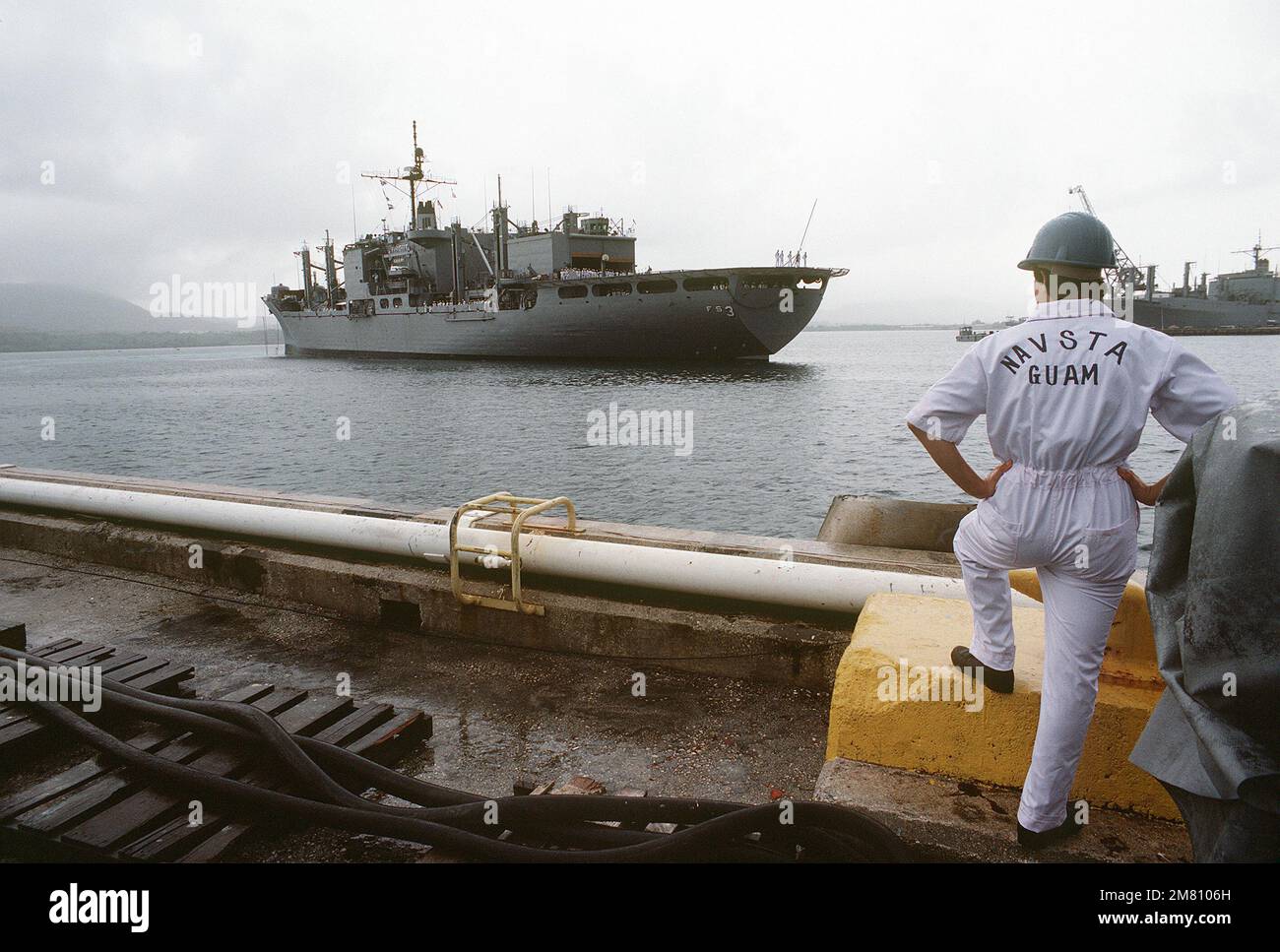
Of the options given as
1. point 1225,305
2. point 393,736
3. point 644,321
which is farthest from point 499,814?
point 1225,305

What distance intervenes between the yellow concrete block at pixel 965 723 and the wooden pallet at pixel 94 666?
Result: 3.13m

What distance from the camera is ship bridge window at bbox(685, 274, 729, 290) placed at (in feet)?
146

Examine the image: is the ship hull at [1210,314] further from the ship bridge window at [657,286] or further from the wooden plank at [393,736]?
the wooden plank at [393,736]

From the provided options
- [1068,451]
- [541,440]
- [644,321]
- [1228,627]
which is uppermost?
[644,321]

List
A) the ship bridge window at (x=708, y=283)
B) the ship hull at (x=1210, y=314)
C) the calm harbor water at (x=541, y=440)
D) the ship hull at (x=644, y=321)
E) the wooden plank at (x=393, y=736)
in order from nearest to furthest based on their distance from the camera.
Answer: the wooden plank at (x=393, y=736) → the calm harbor water at (x=541, y=440) → the ship bridge window at (x=708, y=283) → the ship hull at (x=644, y=321) → the ship hull at (x=1210, y=314)

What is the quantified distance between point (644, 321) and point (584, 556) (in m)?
43.7

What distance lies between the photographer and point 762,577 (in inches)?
157

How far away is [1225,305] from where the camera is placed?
9831cm

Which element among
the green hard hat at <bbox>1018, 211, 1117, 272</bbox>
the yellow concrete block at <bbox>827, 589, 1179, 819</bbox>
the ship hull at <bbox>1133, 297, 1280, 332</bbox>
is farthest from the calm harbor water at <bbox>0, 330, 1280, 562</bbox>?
the ship hull at <bbox>1133, 297, 1280, 332</bbox>

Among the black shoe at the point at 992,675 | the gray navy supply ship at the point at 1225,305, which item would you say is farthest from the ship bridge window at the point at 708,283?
the gray navy supply ship at the point at 1225,305

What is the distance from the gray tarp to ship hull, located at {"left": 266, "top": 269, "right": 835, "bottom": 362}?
1714 inches

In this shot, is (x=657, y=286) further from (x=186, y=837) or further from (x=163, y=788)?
(x=186, y=837)

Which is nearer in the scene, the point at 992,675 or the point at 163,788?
the point at 992,675

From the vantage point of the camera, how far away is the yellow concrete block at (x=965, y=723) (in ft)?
7.88
